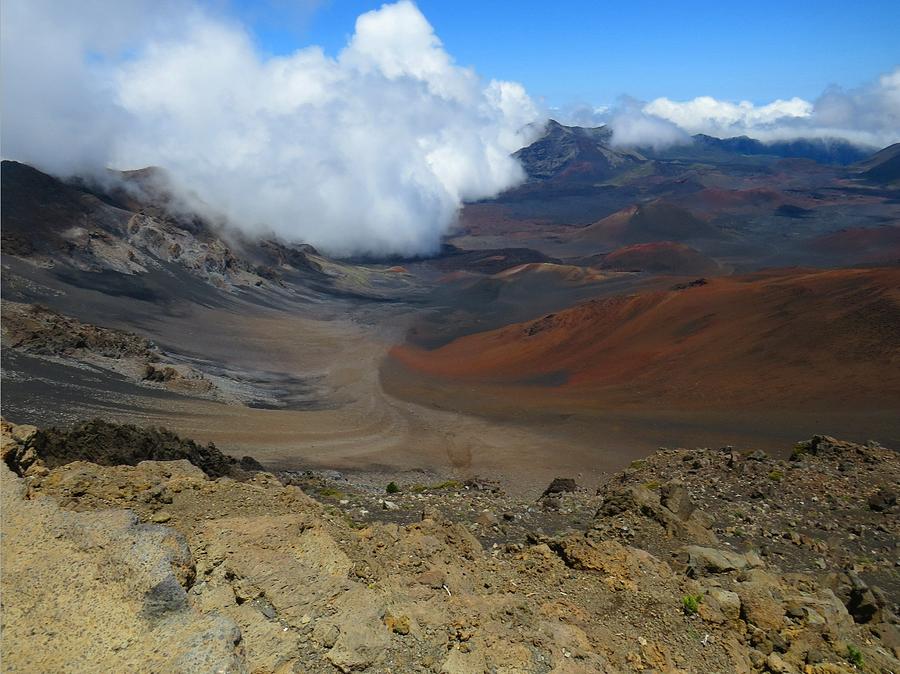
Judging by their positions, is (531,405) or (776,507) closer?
(776,507)

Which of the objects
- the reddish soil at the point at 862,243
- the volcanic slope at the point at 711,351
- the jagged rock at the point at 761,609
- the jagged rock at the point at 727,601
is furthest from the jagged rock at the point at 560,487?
the reddish soil at the point at 862,243

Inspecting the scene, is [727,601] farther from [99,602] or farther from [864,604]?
[99,602]

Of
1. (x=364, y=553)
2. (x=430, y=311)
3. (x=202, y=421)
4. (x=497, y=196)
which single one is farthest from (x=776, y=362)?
(x=497, y=196)

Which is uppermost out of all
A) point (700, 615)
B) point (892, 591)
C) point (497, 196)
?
point (497, 196)

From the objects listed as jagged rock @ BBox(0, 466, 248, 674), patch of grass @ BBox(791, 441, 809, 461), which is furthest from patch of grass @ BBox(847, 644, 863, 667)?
patch of grass @ BBox(791, 441, 809, 461)

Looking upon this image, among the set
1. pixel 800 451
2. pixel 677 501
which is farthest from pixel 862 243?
pixel 677 501

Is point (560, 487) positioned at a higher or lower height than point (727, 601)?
lower

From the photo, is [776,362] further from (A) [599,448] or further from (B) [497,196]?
(B) [497,196]
